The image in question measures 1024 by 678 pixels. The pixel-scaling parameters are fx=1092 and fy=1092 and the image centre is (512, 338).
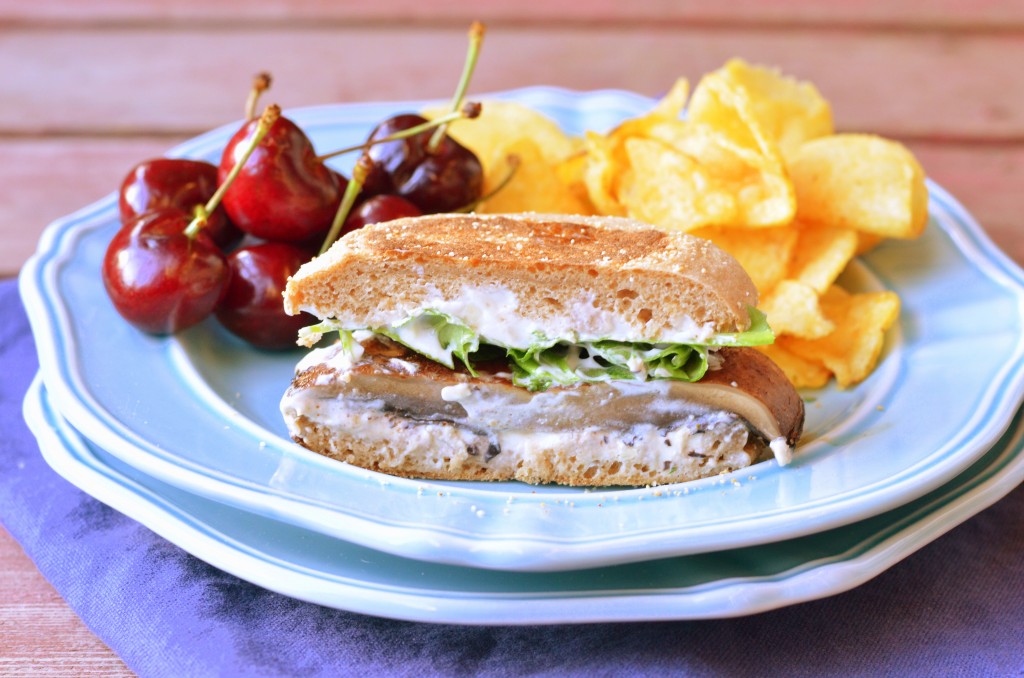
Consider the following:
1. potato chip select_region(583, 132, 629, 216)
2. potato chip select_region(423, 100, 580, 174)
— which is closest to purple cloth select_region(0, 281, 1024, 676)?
potato chip select_region(583, 132, 629, 216)

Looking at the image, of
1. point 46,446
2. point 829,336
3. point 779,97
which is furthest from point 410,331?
point 779,97

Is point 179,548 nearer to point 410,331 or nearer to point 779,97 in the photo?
point 410,331

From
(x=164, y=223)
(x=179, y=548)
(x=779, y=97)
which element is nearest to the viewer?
(x=179, y=548)

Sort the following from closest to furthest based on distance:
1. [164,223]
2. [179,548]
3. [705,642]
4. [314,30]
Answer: [705,642]
[179,548]
[164,223]
[314,30]

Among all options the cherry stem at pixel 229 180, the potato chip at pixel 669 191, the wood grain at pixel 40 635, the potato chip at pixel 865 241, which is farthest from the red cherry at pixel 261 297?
the potato chip at pixel 865 241

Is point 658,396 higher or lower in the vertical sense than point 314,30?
higher

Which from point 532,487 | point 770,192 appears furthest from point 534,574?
point 770,192

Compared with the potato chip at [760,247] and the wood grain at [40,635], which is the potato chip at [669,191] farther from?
the wood grain at [40,635]

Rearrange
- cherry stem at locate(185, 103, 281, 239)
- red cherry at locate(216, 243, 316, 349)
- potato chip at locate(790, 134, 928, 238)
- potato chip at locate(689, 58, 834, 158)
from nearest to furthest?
cherry stem at locate(185, 103, 281, 239) → red cherry at locate(216, 243, 316, 349) → potato chip at locate(790, 134, 928, 238) → potato chip at locate(689, 58, 834, 158)

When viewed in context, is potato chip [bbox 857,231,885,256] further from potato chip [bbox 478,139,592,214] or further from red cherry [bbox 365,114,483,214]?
red cherry [bbox 365,114,483,214]
